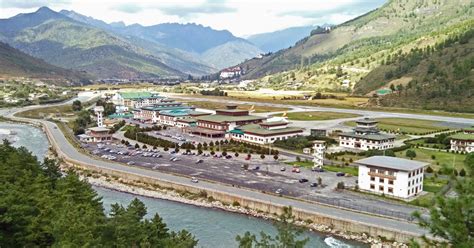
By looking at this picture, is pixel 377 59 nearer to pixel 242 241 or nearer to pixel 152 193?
pixel 152 193

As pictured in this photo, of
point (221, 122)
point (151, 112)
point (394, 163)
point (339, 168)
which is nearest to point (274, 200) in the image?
point (394, 163)

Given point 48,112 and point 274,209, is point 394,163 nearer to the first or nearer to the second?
point 274,209

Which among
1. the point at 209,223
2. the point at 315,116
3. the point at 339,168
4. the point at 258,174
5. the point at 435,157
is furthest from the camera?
the point at 315,116

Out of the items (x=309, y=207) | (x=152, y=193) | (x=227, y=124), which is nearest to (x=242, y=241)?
(x=309, y=207)

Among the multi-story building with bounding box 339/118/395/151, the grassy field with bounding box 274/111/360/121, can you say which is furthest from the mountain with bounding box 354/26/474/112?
the multi-story building with bounding box 339/118/395/151

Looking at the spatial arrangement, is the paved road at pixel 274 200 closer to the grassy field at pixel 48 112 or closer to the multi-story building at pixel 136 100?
the grassy field at pixel 48 112

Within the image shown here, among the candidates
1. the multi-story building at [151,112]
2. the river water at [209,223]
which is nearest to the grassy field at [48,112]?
the multi-story building at [151,112]
